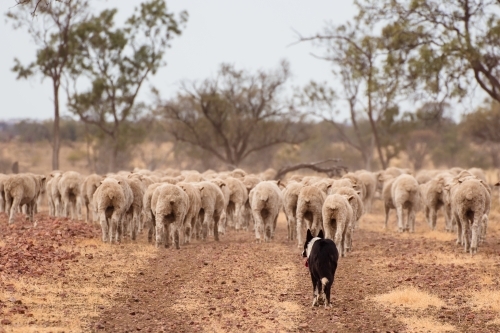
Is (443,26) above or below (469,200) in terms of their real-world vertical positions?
above

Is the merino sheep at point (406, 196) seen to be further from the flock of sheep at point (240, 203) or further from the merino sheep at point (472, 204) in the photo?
the merino sheep at point (472, 204)

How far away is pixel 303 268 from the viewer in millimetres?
17406

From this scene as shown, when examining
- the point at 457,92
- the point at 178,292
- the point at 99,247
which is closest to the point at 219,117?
the point at 457,92

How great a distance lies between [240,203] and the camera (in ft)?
83.7

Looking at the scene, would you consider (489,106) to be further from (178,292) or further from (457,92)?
(178,292)

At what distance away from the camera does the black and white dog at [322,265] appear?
12859 millimetres

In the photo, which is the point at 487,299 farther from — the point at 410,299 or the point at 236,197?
the point at 236,197

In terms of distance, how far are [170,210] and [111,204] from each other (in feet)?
6.52

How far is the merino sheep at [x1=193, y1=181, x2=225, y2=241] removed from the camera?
862 inches

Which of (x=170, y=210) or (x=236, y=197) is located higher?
(x=236, y=197)

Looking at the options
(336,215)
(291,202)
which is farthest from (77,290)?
(291,202)

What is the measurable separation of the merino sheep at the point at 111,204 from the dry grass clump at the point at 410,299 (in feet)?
29.0

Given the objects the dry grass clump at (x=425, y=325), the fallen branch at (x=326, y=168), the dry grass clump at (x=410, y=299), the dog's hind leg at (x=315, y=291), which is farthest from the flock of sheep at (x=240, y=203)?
the fallen branch at (x=326, y=168)

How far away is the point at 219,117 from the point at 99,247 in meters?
38.1
